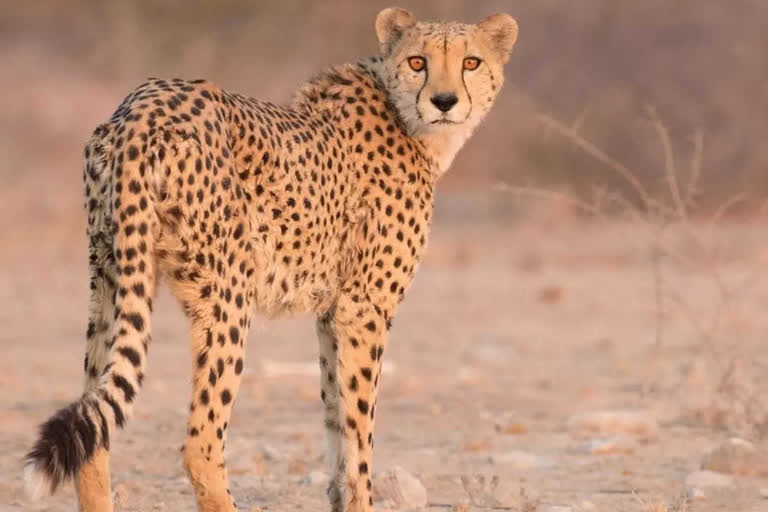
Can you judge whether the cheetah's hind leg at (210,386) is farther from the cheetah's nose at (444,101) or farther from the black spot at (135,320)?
the cheetah's nose at (444,101)

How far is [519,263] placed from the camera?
14.6m

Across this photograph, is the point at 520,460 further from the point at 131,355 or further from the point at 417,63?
the point at 131,355

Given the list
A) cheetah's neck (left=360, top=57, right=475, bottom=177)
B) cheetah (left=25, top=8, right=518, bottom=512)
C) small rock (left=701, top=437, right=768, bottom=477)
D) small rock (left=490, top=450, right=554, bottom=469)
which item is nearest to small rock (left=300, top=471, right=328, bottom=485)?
cheetah (left=25, top=8, right=518, bottom=512)

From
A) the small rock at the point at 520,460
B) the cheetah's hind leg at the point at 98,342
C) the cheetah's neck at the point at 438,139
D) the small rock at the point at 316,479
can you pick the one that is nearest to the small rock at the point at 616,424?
the small rock at the point at 520,460

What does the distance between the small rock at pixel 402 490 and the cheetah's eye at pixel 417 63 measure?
145 centimetres

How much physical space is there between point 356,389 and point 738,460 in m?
1.67

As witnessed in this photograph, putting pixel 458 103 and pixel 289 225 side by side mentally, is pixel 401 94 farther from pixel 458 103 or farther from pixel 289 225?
pixel 289 225

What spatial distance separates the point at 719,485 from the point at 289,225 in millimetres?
2046

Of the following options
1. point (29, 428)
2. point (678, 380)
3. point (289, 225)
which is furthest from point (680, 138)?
point (289, 225)

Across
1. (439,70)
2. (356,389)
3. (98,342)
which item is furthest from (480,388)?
(98,342)

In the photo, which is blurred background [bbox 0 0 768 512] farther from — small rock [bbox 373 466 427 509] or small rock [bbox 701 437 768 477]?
small rock [bbox 373 466 427 509]

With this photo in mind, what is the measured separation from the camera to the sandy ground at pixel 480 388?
583cm

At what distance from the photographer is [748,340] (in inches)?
394

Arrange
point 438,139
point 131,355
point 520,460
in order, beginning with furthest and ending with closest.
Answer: point 520,460
point 438,139
point 131,355
